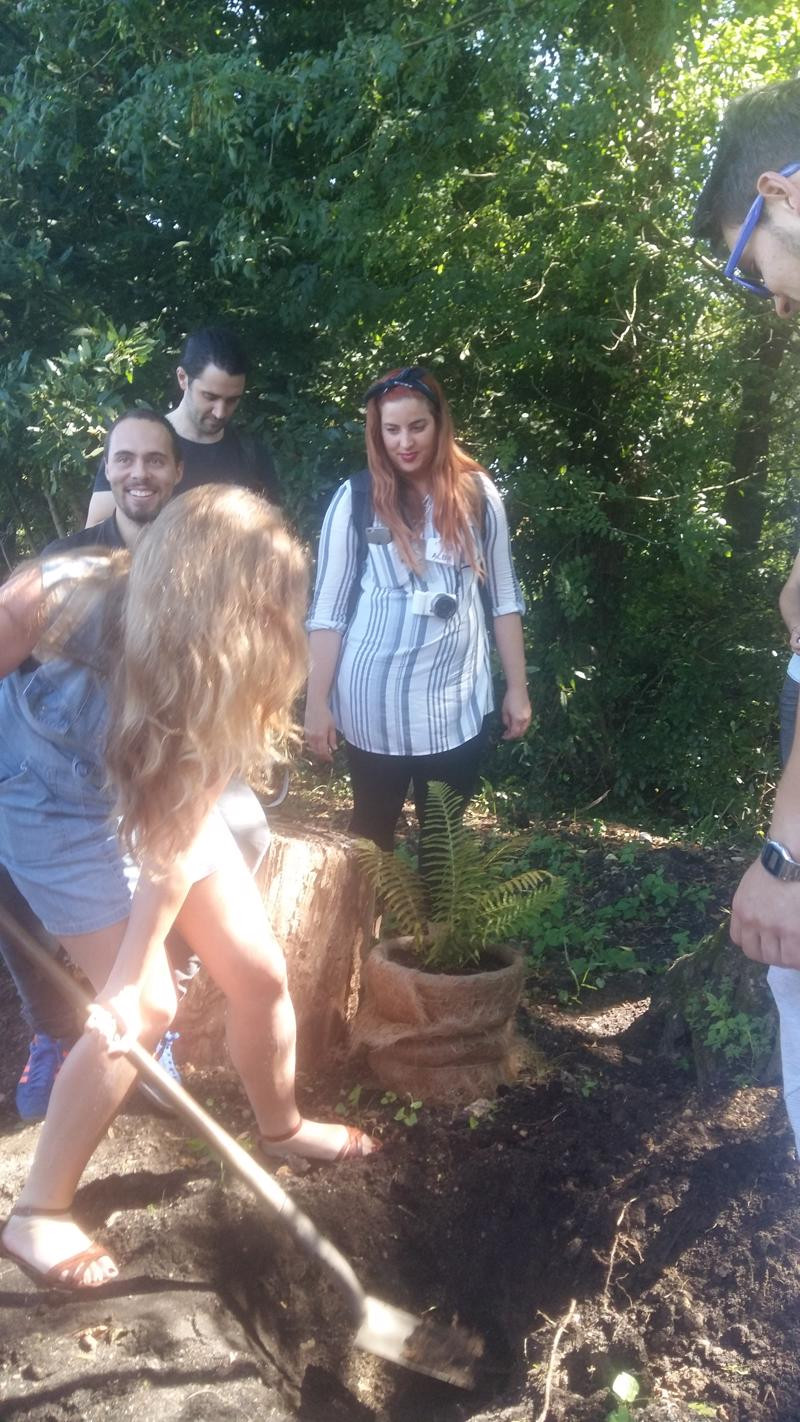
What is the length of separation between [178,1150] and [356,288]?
354 cm

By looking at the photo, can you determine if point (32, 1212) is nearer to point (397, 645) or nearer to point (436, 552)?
point (397, 645)

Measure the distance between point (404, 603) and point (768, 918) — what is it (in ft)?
5.88

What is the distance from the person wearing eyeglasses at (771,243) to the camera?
5.93 feet

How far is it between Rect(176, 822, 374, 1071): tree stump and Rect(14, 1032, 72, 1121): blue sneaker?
38cm

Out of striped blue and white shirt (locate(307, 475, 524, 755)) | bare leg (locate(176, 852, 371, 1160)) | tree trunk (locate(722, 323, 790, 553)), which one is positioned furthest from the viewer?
tree trunk (locate(722, 323, 790, 553))

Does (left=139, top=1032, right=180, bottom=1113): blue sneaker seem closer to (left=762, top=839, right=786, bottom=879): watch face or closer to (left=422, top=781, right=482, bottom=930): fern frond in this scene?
(left=422, top=781, right=482, bottom=930): fern frond

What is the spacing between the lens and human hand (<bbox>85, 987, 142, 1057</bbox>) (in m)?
2.35

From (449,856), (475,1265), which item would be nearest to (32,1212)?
(475,1265)

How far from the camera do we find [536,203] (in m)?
5.09

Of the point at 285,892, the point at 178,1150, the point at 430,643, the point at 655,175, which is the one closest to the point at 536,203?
the point at 655,175

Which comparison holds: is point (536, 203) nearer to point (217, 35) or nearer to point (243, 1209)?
point (217, 35)

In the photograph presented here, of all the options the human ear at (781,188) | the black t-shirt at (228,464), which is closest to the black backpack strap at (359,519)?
the black t-shirt at (228,464)

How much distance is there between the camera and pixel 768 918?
1.82 metres

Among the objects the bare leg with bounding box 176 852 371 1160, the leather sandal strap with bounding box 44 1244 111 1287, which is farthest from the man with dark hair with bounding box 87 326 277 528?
the leather sandal strap with bounding box 44 1244 111 1287
